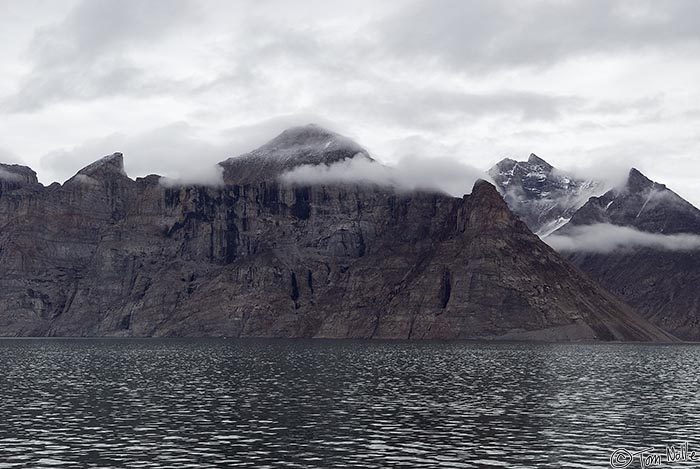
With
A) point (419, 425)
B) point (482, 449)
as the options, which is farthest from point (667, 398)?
point (482, 449)

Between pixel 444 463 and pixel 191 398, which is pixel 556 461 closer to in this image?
pixel 444 463

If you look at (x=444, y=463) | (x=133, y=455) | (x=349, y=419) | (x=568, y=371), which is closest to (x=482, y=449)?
(x=444, y=463)

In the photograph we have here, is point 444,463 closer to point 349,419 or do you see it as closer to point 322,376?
point 349,419

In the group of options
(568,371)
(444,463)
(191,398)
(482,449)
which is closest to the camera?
(444,463)

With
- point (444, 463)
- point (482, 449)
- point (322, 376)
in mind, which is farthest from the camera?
point (322, 376)

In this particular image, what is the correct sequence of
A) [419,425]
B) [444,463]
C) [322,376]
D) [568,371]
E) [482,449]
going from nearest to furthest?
[444,463]
[482,449]
[419,425]
[322,376]
[568,371]

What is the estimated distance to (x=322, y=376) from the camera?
167 metres

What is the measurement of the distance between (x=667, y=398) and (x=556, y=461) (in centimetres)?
5670

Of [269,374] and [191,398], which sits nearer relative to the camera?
[191,398]

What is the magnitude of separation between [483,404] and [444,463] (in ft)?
140

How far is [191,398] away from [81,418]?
930 inches

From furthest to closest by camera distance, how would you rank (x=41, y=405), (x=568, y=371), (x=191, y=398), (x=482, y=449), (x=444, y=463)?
(x=568, y=371), (x=191, y=398), (x=41, y=405), (x=482, y=449), (x=444, y=463)

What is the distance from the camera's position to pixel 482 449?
8075 centimetres

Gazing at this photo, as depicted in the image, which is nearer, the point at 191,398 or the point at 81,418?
the point at 81,418
